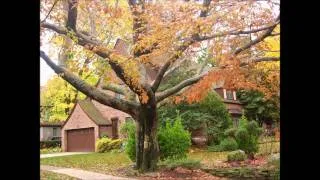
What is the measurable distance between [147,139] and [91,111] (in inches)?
20.6

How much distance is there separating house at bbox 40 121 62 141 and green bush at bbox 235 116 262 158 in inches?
53.8

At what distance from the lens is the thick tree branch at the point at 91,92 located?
116 inches

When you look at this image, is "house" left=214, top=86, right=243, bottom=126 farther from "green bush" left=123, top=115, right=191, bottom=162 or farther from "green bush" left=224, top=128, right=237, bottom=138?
"green bush" left=123, top=115, right=191, bottom=162

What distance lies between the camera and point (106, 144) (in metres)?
3.04

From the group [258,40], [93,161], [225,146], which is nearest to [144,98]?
[93,161]

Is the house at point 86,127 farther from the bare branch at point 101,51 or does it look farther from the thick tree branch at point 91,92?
the bare branch at point 101,51

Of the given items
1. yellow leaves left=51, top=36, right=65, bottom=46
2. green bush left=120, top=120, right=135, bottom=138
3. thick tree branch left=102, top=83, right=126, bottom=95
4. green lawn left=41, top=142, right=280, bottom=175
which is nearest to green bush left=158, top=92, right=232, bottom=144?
green lawn left=41, top=142, right=280, bottom=175

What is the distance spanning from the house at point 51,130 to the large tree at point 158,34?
34 cm

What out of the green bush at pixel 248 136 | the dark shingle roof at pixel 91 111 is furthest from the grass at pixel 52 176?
the green bush at pixel 248 136

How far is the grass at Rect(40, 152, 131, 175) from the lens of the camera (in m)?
2.99

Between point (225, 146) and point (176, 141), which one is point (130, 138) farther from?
point (225, 146)
